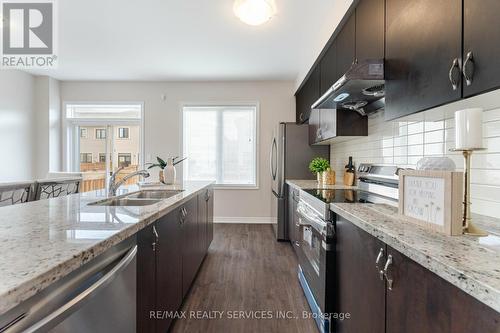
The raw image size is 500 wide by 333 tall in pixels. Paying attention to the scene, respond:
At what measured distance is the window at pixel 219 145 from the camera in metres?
5.00

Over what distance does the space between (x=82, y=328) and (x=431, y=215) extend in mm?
1165

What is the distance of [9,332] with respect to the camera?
51cm

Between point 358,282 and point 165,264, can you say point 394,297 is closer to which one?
point 358,282

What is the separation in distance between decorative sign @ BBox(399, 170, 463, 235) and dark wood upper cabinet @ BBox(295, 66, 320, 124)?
2.26 metres

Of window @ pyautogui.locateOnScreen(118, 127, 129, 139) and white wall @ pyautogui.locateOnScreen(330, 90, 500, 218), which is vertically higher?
window @ pyautogui.locateOnScreen(118, 127, 129, 139)

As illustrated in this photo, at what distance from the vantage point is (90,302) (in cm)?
75

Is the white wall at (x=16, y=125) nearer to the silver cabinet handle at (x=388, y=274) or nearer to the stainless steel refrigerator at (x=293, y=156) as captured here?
the stainless steel refrigerator at (x=293, y=156)

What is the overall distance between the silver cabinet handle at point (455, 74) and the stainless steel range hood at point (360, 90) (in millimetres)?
555

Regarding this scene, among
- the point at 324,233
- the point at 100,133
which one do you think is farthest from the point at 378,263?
the point at 100,133

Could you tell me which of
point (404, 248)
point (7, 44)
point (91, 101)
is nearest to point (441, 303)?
point (404, 248)

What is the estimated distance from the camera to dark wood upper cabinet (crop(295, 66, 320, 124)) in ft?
10.7

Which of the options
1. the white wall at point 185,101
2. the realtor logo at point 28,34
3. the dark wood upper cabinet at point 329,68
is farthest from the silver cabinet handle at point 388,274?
the white wall at point 185,101

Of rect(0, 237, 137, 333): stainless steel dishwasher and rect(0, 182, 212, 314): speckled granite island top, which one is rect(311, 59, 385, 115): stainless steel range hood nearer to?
rect(0, 182, 212, 314): speckled granite island top

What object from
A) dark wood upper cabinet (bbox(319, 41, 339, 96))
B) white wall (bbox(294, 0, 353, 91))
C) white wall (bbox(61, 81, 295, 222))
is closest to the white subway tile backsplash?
dark wood upper cabinet (bbox(319, 41, 339, 96))
